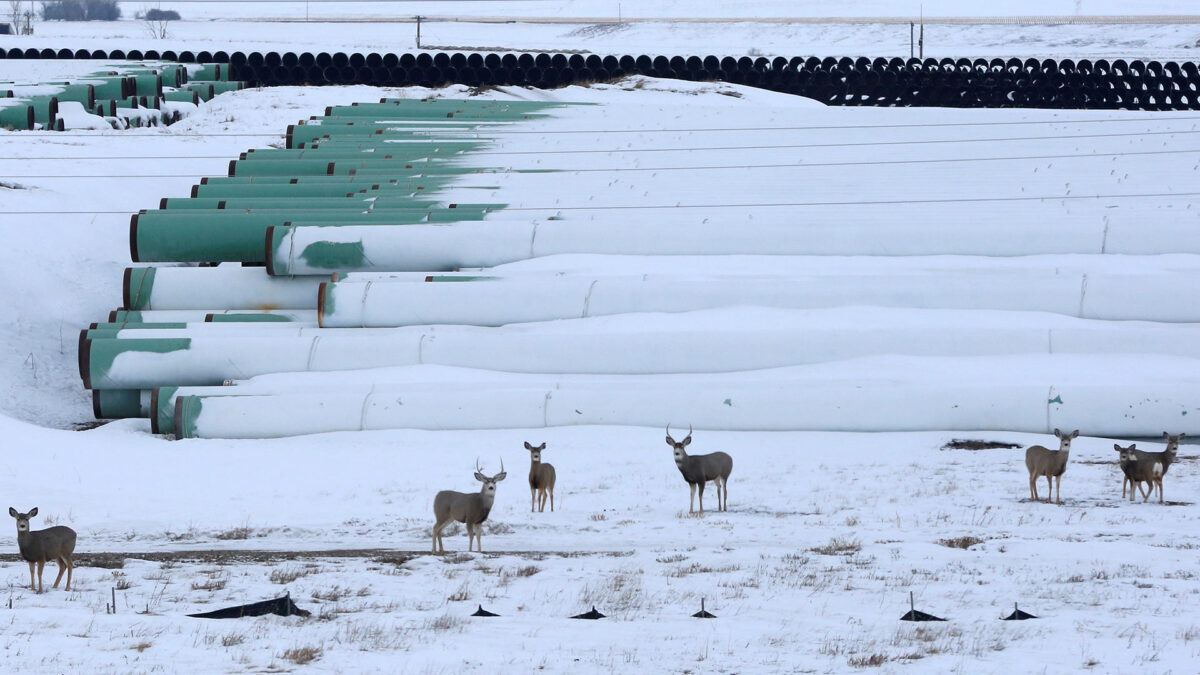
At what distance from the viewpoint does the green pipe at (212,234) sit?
25.7 m

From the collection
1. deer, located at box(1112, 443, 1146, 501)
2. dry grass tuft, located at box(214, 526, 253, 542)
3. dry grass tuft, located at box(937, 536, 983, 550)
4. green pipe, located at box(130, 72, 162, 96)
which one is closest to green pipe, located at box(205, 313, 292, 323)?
dry grass tuft, located at box(214, 526, 253, 542)

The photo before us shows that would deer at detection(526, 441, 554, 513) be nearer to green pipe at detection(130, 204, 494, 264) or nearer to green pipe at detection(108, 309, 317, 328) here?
green pipe at detection(108, 309, 317, 328)

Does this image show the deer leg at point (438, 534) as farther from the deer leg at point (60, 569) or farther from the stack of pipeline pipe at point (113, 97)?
the stack of pipeline pipe at point (113, 97)

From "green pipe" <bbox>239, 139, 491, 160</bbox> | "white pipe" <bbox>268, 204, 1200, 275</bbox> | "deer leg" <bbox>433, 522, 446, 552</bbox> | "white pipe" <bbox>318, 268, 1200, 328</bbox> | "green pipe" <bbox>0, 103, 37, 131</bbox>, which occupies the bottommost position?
"deer leg" <bbox>433, 522, 446, 552</bbox>

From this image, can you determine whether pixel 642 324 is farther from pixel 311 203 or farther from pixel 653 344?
pixel 311 203

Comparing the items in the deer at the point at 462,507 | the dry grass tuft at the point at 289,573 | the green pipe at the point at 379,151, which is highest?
the green pipe at the point at 379,151

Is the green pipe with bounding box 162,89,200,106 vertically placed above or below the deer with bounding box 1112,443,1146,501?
above

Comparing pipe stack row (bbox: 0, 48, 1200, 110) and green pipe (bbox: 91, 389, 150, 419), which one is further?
pipe stack row (bbox: 0, 48, 1200, 110)

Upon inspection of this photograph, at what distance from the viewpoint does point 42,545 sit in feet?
37.1

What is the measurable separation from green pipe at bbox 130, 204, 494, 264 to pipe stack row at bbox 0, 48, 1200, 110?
24.1 m

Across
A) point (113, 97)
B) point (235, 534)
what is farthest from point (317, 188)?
point (113, 97)

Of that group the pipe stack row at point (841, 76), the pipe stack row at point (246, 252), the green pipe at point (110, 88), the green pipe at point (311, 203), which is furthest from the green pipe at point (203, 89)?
the green pipe at point (311, 203)

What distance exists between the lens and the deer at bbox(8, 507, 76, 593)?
37.0 ft

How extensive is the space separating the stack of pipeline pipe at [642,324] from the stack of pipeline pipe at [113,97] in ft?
50.2
